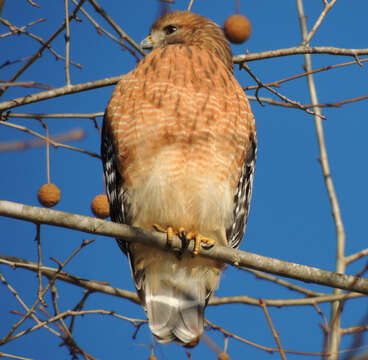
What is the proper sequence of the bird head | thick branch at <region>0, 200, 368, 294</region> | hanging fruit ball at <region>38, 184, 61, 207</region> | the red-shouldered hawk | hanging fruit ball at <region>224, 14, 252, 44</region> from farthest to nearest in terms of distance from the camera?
the bird head, hanging fruit ball at <region>224, 14, 252, 44</region>, hanging fruit ball at <region>38, 184, 61, 207</region>, the red-shouldered hawk, thick branch at <region>0, 200, 368, 294</region>

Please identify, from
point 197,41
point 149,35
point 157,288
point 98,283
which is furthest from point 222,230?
point 149,35

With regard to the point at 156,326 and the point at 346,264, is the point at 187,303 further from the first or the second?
the point at 346,264

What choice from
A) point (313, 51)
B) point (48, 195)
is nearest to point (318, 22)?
point (313, 51)

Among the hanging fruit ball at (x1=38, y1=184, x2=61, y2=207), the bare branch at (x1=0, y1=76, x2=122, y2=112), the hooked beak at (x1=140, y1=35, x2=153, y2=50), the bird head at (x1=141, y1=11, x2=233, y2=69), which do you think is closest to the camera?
the bare branch at (x1=0, y1=76, x2=122, y2=112)

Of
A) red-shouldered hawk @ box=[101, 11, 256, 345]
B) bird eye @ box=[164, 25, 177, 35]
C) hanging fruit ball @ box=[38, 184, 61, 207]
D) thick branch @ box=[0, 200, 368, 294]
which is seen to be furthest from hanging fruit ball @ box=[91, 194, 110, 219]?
bird eye @ box=[164, 25, 177, 35]

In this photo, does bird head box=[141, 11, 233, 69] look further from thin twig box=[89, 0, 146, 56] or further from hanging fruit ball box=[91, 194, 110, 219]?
hanging fruit ball box=[91, 194, 110, 219]

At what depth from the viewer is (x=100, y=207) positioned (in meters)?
3.71

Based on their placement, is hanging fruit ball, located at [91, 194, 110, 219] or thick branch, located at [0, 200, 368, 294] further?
hanging fruit ball, located at [91, 194, 110, 219]

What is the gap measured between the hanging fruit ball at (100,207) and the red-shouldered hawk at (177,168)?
0.06 m

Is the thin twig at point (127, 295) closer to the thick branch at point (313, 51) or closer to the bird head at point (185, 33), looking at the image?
the thick branch at point (313, 51)

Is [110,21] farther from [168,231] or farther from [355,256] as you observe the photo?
[355,256]

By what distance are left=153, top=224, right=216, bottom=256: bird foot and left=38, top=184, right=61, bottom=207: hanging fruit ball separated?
65cm

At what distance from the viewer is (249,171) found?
399 cm

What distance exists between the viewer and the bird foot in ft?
10.7
